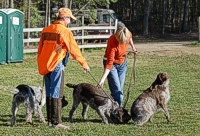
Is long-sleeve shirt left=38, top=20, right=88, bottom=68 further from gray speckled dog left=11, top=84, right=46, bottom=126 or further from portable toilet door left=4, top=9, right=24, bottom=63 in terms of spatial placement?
portable toilet door left=4, top=9, right=24, bottom=63

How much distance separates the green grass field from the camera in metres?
8.08

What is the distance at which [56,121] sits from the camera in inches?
329

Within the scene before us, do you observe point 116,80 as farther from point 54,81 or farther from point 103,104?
point 54,81

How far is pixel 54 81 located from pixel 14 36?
1281 cm

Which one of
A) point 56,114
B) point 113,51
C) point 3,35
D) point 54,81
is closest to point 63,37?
point 54,81

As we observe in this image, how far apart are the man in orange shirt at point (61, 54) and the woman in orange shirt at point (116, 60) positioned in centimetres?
119

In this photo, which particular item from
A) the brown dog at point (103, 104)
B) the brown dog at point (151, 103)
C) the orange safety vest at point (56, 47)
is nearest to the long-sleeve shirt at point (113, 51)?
the brown dog at point (103, 104)

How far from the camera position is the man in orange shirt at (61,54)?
8055mm

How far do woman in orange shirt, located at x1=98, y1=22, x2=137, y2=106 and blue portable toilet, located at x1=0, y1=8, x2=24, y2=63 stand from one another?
1095 centimetres

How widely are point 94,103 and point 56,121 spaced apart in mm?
1112

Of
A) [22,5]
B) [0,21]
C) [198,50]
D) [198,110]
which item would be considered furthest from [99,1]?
[198,110]

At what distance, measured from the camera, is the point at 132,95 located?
13109 millimetres

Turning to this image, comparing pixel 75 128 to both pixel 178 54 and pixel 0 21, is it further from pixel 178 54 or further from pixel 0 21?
pixel 178 54

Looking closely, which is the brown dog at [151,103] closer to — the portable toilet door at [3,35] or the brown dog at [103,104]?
the brown dog at [103,104]
